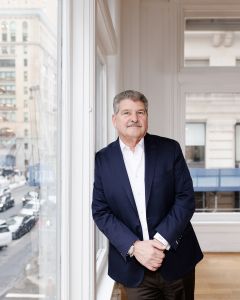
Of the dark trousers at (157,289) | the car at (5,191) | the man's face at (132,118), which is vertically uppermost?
the man's face at (132,118)

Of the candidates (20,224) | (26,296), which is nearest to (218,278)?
(26,296)

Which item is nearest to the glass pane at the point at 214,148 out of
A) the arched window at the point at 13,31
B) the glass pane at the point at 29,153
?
the glass pane at the point at 29,153

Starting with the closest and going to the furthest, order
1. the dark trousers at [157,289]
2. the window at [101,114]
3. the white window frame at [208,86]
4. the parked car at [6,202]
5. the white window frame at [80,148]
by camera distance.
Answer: the parked car at [6,202] < the dark trousers at [157,289] < the white window frame at [80,148] < the window at [101,114] < the white window frame at [208,86]

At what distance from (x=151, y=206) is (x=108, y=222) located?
0.20 m

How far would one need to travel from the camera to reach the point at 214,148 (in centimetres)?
579

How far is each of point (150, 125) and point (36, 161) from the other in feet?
13.1

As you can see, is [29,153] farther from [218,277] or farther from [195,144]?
[195,144]

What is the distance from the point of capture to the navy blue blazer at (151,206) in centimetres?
173

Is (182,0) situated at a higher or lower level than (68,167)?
higher

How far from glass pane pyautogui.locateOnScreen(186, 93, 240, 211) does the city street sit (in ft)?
14.4

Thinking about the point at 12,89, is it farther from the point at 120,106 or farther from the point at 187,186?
the point at 187,186

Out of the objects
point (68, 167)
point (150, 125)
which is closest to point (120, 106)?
point (68, 167)

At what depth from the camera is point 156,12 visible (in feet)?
18.1

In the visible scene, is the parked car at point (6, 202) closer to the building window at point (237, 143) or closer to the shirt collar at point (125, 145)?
the shirt collar at point (125, 145)
